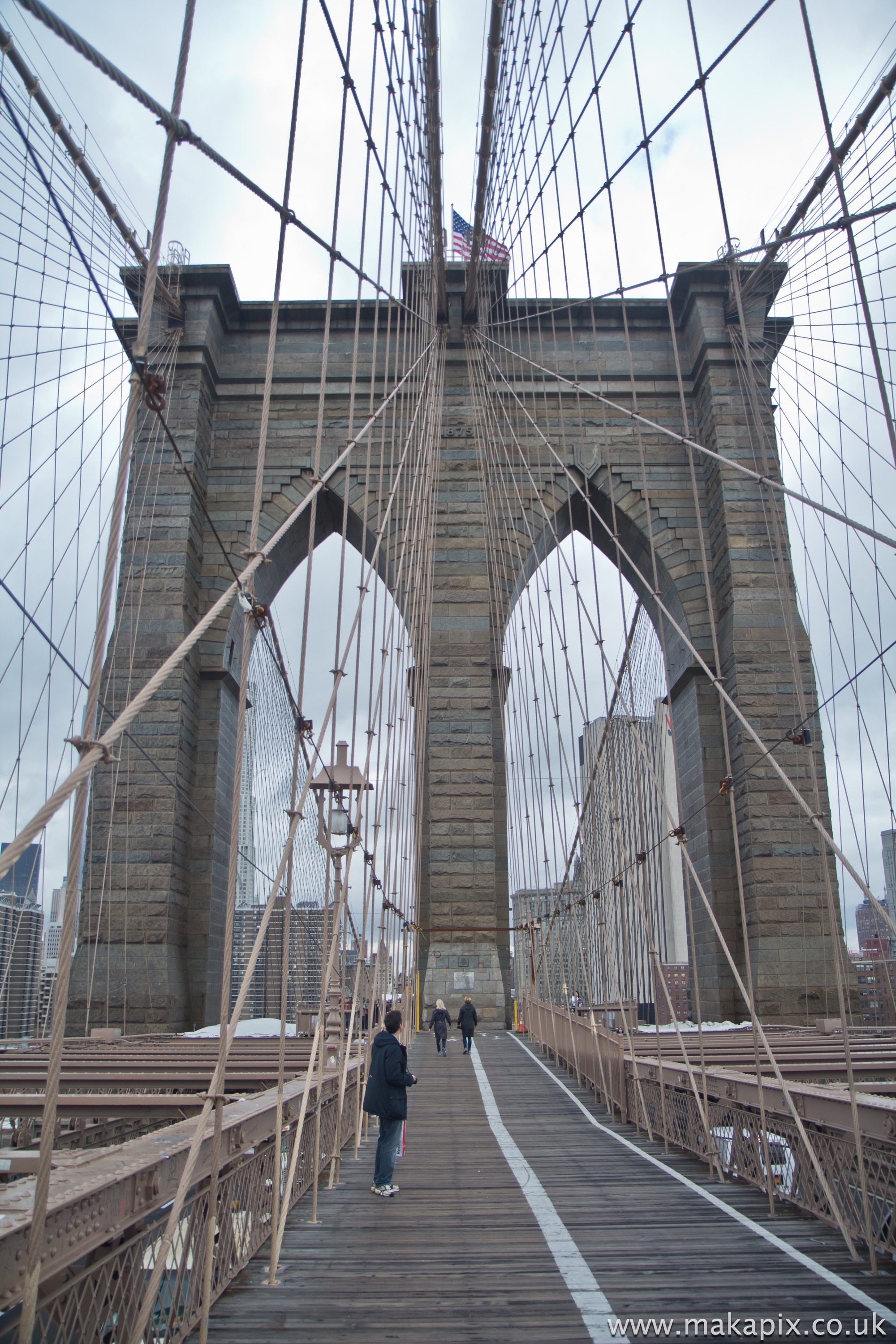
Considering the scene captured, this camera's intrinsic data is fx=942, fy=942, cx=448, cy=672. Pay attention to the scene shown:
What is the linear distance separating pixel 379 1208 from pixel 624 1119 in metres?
2.68

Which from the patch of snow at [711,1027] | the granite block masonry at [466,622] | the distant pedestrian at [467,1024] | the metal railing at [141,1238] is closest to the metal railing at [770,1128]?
the metal railing at [141,1238]

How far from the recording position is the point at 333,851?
23.8 ft

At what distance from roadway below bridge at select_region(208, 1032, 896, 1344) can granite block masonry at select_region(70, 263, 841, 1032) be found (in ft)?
26.9

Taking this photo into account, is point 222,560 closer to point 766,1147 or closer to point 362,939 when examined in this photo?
point 362,939

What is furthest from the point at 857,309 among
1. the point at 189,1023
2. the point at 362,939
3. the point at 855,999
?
the point at 189,1023

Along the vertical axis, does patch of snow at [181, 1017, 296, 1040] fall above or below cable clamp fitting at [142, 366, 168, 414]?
below

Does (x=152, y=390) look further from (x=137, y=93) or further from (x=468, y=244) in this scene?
(x=468, y=244)

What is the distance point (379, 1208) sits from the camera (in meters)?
3.71

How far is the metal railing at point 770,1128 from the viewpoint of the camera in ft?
10.0

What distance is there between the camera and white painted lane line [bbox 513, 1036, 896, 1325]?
7.86 ft

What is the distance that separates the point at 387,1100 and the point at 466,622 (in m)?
11.4

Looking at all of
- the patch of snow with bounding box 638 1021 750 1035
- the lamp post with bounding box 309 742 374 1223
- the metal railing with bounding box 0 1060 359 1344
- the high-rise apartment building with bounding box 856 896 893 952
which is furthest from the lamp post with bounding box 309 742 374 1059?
the high-rise apartment building with bounding box 856 896 893 952

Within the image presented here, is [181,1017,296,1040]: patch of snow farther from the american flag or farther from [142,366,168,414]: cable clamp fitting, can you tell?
the american flag

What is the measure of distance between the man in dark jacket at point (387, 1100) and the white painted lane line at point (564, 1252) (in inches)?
22.8
